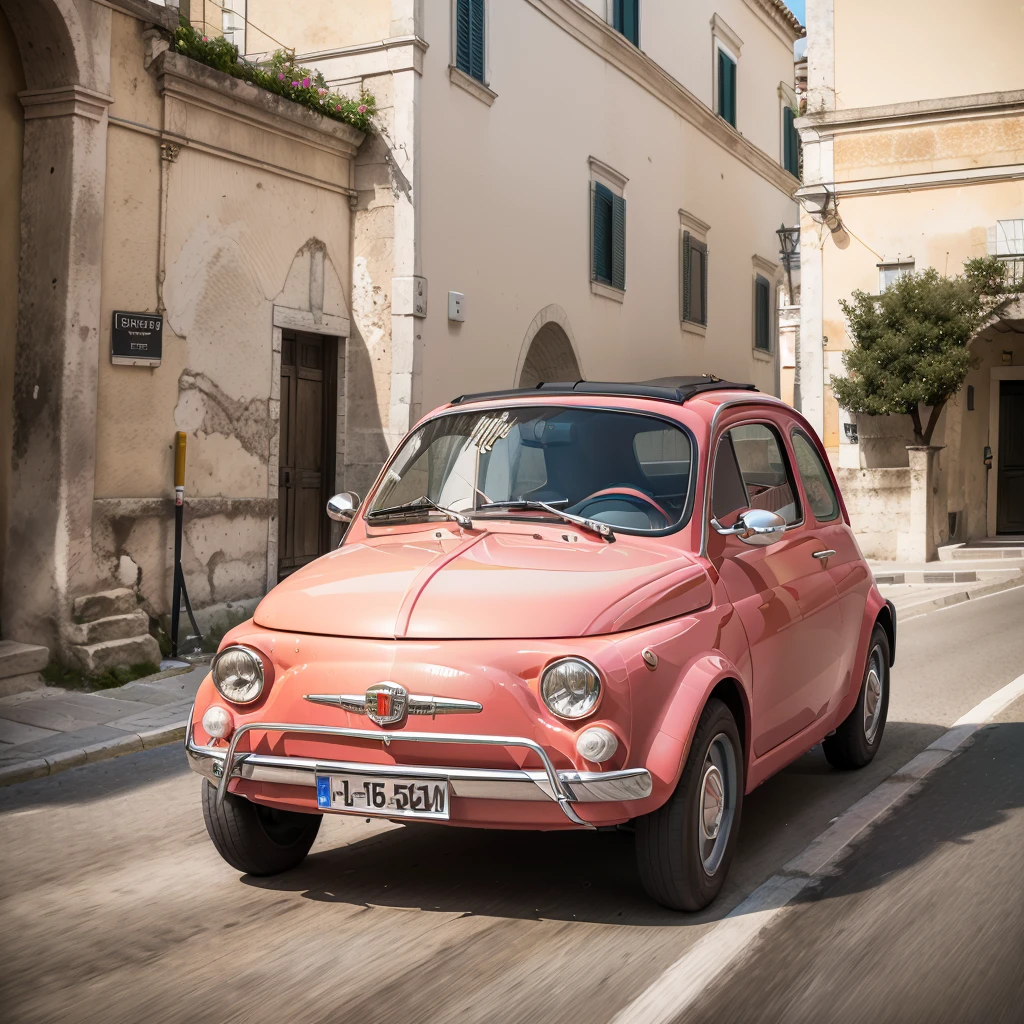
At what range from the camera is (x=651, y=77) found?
2097 cm

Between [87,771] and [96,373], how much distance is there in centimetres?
367

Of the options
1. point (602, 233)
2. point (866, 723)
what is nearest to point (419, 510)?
point (866, 723)

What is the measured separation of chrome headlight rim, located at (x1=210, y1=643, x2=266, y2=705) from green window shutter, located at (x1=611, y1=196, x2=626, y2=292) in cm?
1599

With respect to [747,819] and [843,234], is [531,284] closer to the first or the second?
[843,234]

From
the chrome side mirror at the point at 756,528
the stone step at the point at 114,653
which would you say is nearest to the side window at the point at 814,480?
the chrome side mirror at the point at 756,528

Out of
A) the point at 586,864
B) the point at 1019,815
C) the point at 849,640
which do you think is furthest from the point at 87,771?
the point at 1019,815

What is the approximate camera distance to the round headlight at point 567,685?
12.8 ft

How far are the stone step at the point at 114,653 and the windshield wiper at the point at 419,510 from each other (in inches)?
173

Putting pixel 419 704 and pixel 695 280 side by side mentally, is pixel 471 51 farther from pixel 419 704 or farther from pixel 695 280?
pixel 419 704

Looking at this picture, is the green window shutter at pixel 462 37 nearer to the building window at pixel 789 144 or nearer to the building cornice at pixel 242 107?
the building cornice at pixel 242 107

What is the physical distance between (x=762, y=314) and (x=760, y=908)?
79.1 ft

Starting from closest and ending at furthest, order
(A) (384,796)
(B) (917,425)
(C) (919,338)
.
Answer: (A) (384,796)
(C) (919,338)
(B) (917,425)

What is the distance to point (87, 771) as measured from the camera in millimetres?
6957

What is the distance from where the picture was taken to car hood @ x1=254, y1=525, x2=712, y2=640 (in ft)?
13.4
